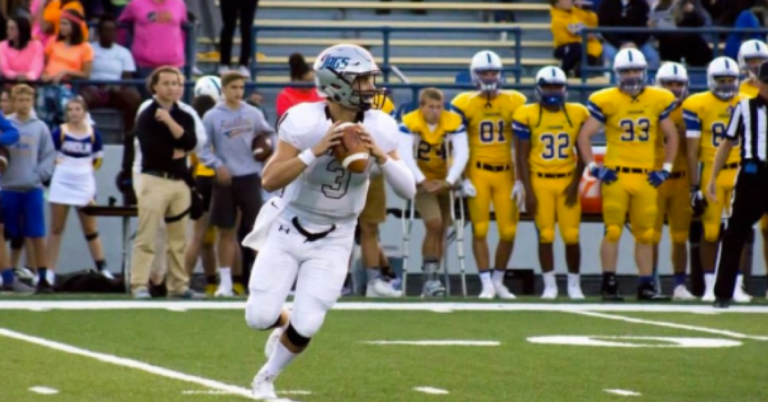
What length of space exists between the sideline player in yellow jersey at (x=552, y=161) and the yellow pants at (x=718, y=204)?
102 cm

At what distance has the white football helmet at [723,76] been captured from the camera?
13.1 metres

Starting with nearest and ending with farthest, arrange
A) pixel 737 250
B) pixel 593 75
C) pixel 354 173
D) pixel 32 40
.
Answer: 1. pixel 354 173
2. pixel 737 250
3. pixel 32 40
4. pixel 593 75

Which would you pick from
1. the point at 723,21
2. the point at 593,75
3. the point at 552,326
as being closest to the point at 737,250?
the point at 552,326

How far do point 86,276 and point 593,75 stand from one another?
634 cm

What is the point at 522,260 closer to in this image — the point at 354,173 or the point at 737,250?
the point at 737,250

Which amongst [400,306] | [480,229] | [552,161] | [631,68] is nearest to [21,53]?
[480,229]

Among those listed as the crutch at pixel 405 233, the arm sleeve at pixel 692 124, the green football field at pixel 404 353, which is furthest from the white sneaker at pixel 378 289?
the arm sleeve at pixel 692 124

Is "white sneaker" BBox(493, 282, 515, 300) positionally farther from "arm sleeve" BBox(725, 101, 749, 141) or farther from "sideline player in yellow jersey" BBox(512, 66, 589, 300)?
"arm sleeve" BBox(725, 101, 749, 141)

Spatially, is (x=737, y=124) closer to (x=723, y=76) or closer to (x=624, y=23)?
(x=723, y=76)

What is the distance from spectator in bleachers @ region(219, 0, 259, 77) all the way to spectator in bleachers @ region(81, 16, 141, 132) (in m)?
0.97

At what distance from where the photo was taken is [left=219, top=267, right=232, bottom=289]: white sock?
1337cm

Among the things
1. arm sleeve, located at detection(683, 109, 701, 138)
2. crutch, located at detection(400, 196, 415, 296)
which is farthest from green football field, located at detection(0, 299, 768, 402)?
crutch, located at detection(400, 196, 415, 296)

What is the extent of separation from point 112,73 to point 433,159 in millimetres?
3555

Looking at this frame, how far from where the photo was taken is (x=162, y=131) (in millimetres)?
12398
